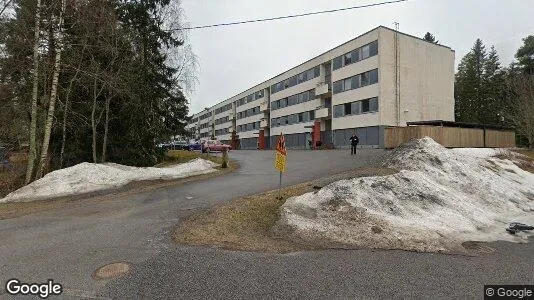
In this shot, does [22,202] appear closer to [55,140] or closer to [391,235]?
[55,140]

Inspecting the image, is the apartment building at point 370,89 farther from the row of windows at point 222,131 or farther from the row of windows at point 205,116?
the row of windows at point 205,116

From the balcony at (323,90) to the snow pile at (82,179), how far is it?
1327 inches

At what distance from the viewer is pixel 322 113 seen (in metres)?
49.8

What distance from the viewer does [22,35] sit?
15.4m

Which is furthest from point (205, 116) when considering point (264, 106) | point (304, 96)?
point (304, 96)

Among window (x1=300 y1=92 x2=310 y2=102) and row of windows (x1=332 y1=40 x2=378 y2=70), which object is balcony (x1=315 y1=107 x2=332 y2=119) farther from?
row of windows (x1=332 y1=40 x2=378 y2=70)

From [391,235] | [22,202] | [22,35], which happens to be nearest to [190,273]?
[391,235]

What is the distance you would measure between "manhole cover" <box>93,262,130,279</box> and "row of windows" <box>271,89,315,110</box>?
49.2 meters

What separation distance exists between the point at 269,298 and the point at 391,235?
411 centimetres

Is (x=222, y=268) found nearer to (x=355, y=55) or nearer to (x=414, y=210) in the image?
(x=414, y=210)

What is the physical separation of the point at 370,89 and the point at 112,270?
38873 millimetres

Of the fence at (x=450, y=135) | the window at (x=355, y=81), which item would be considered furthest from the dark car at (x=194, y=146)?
the fence at (x=450, y=135)

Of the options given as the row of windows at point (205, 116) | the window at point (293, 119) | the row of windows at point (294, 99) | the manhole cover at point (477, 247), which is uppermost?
the row of windows at point (205, 116)

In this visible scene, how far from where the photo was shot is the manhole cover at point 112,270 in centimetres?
550
